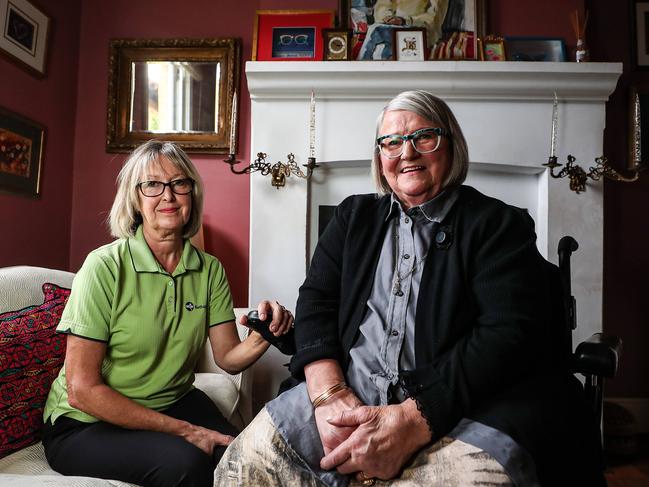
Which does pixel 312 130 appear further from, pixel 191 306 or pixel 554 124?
pixel 191 306

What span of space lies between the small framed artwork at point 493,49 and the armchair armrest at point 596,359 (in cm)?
172

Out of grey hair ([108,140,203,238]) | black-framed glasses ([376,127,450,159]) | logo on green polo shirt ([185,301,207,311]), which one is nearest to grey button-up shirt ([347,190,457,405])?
black-framed glasses ([376,127,450,159])

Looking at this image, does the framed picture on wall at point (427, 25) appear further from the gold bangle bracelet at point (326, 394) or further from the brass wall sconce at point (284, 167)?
the gold bangle bracelet at point (326, 394)

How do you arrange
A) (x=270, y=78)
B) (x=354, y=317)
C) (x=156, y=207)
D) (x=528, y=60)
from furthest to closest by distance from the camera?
(x=528, y=60), (x=270, y=78), (x=156, y=207), (x=354, y=317)

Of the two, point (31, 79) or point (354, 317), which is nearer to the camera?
point (354, 317)

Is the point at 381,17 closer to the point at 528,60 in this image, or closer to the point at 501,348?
the point at 528,60

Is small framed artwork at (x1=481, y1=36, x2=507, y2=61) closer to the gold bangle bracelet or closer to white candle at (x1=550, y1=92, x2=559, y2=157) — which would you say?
white candle at (x1=550, y1=92, x2=559, y2=157)

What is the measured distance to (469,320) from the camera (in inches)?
39.8

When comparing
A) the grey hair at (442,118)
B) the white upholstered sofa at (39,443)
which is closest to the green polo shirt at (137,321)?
the white upholstered sofa at (39,443)

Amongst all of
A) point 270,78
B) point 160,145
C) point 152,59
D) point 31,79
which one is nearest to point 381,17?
point 270,78

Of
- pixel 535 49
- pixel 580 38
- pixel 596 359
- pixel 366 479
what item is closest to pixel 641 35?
pixel 580 38

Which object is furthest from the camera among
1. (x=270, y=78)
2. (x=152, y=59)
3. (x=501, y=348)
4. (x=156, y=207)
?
(x=152, y=59)

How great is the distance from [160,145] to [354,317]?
81 centimetres

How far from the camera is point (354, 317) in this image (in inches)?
42.6
